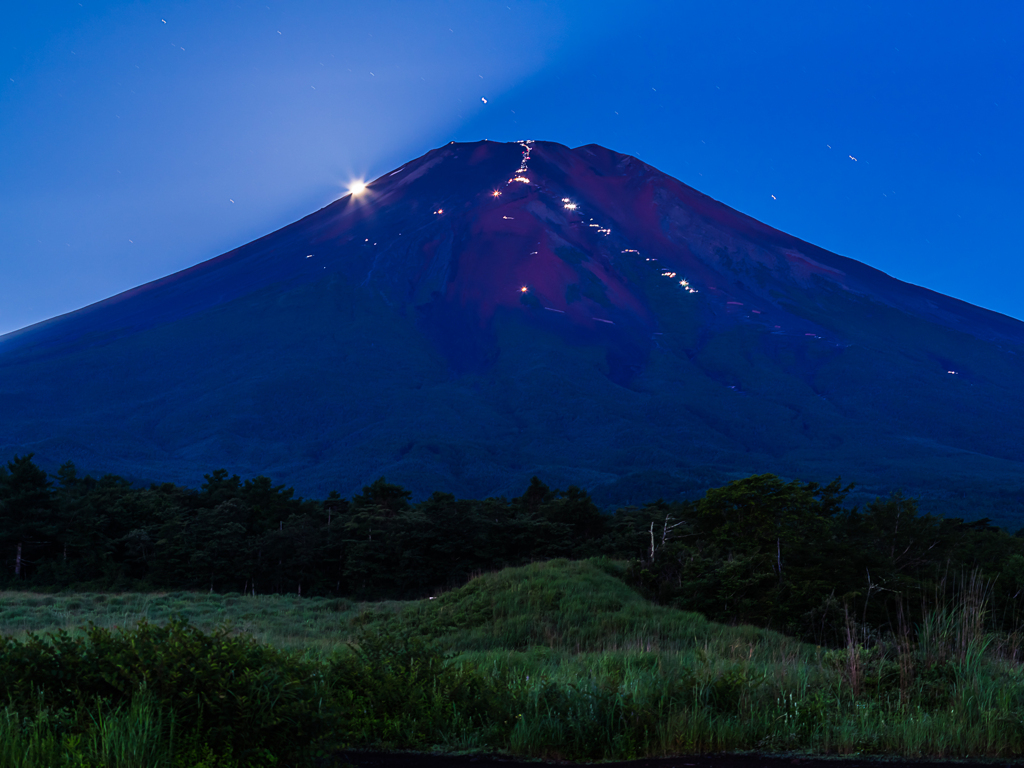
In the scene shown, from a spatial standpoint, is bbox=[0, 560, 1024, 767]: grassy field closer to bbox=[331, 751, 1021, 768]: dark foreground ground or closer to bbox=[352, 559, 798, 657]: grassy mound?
bbox=[331, 751, 1021, 768]: dark foreground ground

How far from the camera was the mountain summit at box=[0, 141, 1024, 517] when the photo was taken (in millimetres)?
101250

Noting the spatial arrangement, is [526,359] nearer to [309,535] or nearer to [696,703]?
[309,535]

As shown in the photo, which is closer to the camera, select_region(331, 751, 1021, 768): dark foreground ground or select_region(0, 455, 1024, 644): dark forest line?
select_region(331, 751, 1021, 768): dark foreground ground

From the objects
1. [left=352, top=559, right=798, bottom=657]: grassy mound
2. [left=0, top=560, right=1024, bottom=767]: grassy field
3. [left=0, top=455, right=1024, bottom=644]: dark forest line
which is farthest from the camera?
[left=0, top=455, right=1024, bottom=644]: dark forest line

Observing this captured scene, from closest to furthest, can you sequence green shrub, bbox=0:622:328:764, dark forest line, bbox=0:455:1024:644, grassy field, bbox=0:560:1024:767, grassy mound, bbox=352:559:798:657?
green shrub, bbox=0:622:328:764
grassy field, bbox=0:560:1024:767
grassy mound, bbox=352:559:798:657
dark forest line, bbox=0:455:1024:644

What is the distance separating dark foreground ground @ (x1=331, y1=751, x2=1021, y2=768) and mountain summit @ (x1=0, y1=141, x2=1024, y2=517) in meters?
72.6

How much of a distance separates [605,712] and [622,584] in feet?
30.6

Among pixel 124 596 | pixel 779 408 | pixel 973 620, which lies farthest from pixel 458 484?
pixel 973 620

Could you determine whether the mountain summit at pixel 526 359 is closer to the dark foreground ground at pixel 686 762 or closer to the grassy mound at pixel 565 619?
the grassy mound at pixel 565 619

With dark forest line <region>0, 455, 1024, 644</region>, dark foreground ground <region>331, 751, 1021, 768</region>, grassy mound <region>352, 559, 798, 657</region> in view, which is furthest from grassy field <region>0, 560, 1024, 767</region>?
dark forest line <region>0, 455, 1024, 644</region>

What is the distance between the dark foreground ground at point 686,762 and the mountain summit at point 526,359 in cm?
7259

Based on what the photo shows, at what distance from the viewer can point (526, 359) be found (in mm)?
134250

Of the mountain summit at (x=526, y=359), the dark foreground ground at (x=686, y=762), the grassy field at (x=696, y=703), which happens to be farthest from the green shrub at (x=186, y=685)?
the mountain summit at (x=526, y=359)

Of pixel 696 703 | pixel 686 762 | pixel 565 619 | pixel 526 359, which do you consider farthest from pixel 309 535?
pixel 526 359
